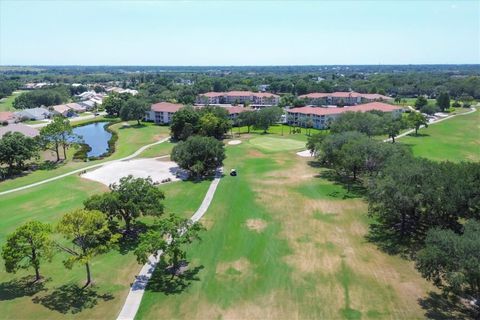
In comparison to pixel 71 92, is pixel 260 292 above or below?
below

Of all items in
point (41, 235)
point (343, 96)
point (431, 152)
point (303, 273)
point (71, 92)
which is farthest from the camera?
point (71, 92)

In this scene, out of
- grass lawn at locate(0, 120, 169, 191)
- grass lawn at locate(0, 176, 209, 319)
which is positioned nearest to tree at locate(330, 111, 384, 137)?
grass lawn at locate(0, 176, 209, 319)

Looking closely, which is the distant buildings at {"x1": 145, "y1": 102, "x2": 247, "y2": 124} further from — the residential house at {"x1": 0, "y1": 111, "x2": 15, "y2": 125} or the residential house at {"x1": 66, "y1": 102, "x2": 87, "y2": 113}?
the residential house at {"x1": 0, "y1": 111, "x2": 15, "y2": 125}

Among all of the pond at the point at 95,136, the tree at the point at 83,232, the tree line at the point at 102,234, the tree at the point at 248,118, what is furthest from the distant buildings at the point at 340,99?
the tree at the point at 83,232

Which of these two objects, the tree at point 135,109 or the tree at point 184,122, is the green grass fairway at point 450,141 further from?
the tree at point 135,109

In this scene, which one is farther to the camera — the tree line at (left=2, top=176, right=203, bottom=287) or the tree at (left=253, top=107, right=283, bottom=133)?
the tree at (left=253, top=107, right=283, bottom=133)

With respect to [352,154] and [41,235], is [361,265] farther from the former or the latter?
[41,235]

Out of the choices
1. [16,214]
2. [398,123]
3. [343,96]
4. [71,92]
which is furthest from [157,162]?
[71,92]
